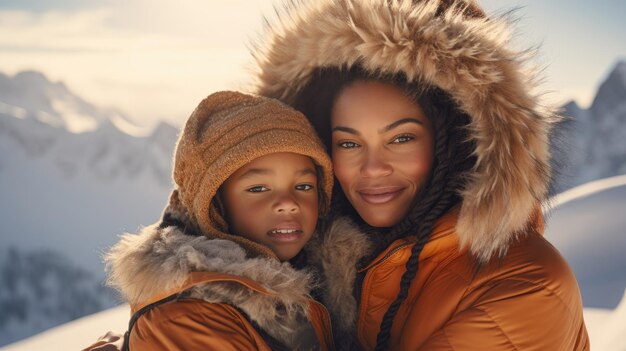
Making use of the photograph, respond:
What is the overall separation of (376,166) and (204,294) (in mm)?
693

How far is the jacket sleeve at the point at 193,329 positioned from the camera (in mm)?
1466

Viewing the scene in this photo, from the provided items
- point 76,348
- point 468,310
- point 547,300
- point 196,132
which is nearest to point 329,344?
point 468,310

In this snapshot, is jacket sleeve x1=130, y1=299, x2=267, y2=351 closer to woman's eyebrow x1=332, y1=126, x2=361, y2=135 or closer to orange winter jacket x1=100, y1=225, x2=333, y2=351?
orange winter jacket x1=100, y1=225, x2=333, y2=351

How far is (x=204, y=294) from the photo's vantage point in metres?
1.52

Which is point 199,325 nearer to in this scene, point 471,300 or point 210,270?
point 210,270

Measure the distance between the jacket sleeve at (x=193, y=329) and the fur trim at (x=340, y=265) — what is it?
0.43m

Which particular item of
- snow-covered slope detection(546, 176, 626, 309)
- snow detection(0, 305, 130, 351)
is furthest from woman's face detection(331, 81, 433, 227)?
Answer: snow detection(0, 305, 130, 351)

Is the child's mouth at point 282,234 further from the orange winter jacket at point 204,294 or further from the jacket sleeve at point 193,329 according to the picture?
the jacket sleeve at point 193,329

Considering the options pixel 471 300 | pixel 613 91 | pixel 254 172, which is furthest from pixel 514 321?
pixel 613 91

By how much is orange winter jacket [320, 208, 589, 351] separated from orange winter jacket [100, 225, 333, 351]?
0.27m

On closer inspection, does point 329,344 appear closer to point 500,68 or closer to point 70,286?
point 500,68

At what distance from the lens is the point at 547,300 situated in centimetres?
143

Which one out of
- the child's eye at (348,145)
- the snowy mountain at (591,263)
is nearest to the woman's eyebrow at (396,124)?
the child's eye at (348,145)

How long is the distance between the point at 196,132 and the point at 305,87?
53 centimetres
